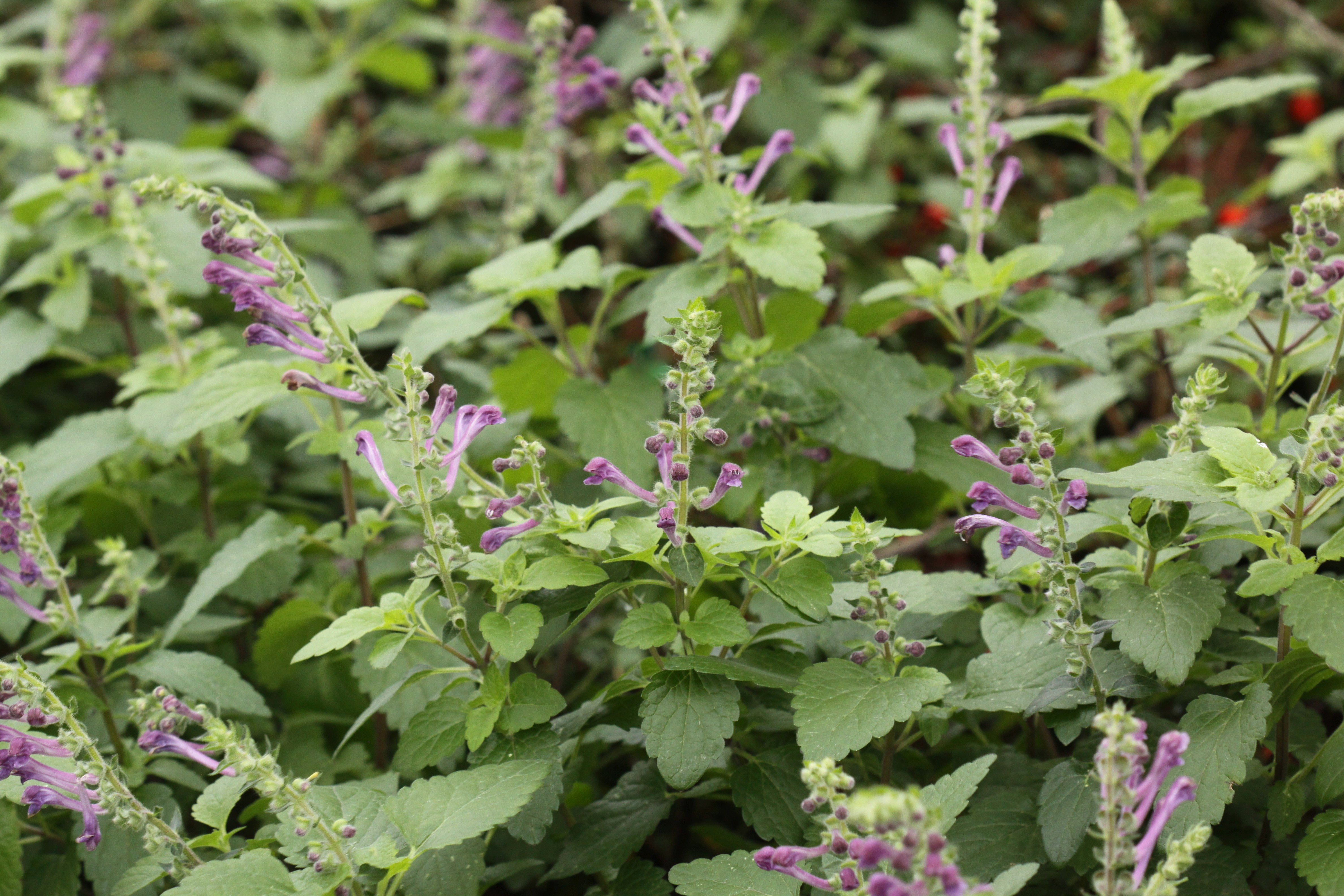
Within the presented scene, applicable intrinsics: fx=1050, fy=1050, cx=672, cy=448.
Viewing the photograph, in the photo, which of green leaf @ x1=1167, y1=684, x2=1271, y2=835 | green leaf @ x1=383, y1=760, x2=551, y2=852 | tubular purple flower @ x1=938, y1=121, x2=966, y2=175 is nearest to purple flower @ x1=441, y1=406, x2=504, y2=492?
green leaf @ x1=383, y1=760, x2=551, y2=852

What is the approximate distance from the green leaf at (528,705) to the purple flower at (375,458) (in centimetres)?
33

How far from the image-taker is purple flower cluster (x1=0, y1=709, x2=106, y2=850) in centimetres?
142

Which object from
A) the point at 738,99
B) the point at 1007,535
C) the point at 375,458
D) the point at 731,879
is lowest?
the point at 731,879

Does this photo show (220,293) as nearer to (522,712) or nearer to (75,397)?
(75,397)

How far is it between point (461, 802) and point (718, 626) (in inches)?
16.4

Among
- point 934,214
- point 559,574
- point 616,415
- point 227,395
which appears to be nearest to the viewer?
point 559,574

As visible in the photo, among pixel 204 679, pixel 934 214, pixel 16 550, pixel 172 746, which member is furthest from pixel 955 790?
pixel 934 214

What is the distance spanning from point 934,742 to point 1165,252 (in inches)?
93.6

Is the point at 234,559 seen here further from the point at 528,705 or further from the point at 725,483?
the point at 725,483

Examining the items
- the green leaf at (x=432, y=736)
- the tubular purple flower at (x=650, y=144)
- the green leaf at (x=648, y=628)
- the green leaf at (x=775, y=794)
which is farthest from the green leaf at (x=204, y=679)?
the tubular purple flower at (x=650, y=144)

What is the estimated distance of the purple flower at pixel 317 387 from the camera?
5.22 ft

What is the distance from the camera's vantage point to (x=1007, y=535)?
4.78ft

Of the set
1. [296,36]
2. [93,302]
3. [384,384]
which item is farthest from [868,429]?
[296,36]

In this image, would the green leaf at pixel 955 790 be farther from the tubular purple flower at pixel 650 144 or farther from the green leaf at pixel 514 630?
the tubular purple flower at pixel 650 144
